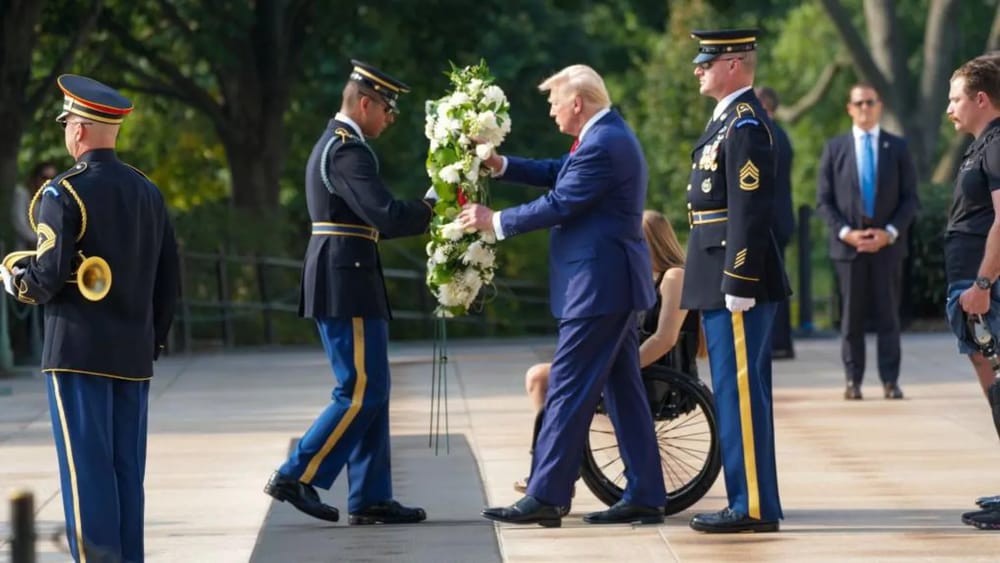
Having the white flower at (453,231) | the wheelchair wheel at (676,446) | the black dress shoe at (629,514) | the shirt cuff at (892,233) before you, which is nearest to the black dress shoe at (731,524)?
the black dress shoe at (629,514)

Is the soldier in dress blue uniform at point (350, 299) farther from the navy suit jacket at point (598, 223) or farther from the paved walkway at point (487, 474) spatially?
the navy suit jacket at point (598, 223)

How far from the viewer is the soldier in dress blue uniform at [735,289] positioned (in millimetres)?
7895

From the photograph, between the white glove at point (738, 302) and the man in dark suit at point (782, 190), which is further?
the man in dark suit at point (782, 190)

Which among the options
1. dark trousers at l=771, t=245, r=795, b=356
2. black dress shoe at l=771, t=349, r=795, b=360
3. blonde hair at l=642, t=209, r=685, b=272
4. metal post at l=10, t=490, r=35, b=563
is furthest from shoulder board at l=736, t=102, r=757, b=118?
black dress shoe at l=771, t=349, r=795, b=360

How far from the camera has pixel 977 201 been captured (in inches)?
326

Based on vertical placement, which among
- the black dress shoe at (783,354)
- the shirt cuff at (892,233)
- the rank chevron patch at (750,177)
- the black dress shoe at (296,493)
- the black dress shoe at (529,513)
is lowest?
the black dress shoe at (783,354)

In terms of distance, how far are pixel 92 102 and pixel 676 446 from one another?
126 inches

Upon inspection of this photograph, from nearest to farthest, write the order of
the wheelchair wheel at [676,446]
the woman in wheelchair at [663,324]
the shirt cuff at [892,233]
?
1. the wheelchair wheel at [676,446]
2. the woman in wheelchair at [663,324]
3. the shirt cuff at [892,233]

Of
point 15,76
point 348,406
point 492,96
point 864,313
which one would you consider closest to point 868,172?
Answer: point 864,313

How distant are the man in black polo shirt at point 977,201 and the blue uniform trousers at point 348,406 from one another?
237 cm

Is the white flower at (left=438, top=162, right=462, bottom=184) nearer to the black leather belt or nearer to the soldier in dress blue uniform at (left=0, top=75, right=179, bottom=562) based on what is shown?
the black leather belt

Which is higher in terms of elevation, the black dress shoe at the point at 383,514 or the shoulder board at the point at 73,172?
the shoulder board at the point at 73,172

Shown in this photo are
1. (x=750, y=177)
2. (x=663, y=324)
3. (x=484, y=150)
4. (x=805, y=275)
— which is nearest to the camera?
(x=750, y=177)

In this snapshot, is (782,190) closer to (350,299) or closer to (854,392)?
(854,392)
